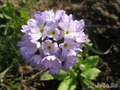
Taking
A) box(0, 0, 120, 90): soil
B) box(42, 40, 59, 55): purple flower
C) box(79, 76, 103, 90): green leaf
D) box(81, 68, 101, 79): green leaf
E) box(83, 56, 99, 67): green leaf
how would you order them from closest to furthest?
1. box(42, 40, 59, 55): purple flower
2. box(79, 76, 103, 90): green leaf
3. box(81, 68, 101, 79): green leaf
4. box(83, 56, 99, 67): green leaf
5. box(0, 0, 120, 90): soil

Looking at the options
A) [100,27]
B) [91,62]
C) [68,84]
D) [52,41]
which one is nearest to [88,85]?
[68,84]

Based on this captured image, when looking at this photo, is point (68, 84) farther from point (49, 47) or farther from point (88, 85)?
point (49, 47)

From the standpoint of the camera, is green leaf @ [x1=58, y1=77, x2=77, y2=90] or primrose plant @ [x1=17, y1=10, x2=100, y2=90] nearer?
primrose plant @ [x1=17, y1=10, x2=100, y2=90]

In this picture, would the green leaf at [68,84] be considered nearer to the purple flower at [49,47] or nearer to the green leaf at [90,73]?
the green leaf at [90,73]

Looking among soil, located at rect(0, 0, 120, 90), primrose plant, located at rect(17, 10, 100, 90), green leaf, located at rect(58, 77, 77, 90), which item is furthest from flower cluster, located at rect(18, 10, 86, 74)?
soil, located at rect(0, 0, 120, 90)

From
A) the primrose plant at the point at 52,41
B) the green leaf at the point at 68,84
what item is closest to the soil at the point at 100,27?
the green leaf at the point at 68,84

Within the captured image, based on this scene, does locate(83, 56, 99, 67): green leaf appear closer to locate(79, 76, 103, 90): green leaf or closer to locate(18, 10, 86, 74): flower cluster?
locate(79, 76, 103, 90): green leaf
